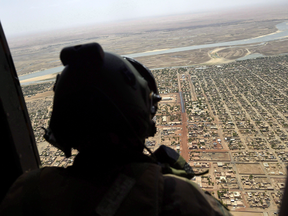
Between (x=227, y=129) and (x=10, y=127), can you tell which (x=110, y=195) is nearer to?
(x=10, y=127)

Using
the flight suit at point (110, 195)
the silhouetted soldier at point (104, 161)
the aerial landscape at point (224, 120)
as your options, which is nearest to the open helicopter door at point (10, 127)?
the silhouetted soldier at point (104, 161)

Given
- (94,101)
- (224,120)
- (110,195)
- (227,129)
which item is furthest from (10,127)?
(224,120)

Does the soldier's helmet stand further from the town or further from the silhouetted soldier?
the town

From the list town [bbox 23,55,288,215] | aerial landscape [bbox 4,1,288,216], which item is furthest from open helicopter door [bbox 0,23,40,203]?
town [bbox 23,55,288,215]

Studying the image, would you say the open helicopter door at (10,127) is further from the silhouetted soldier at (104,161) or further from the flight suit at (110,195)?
the flight suit at (110,195)

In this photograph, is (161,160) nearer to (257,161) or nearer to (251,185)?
(251,185)
